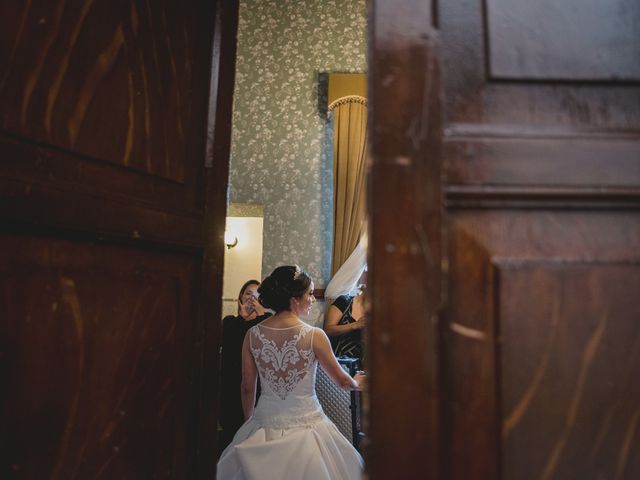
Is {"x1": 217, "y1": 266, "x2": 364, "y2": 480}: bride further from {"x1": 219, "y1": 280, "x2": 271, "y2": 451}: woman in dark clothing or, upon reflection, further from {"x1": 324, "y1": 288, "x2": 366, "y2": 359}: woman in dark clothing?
{"x1": 324, "y1": 288, "x2": 366, "y2": 359}: woman in dark clothing

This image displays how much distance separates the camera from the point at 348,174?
5.12 meters

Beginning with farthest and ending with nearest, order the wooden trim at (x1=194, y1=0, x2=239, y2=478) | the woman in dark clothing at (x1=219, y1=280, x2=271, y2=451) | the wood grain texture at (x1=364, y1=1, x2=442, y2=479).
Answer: the woman in dark clothing at (x1=219, y1=280, x2=271, y2=451) < the wooden trim at (x1=194, y1=0, x2=239, y2=478) < the wood grain texture at (x1=364, y1=1, x2=442, y2=479)

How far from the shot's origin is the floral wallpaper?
204 inches

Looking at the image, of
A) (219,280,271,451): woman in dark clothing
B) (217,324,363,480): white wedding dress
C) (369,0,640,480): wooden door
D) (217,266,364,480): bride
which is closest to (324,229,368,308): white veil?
(219,280,271,451): woman in dark clothing

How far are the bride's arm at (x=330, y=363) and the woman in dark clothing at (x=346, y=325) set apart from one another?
4.94 ft

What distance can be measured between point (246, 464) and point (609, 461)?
2.15 metres

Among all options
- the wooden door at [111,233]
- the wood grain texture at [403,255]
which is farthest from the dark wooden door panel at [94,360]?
the wood grain texture at [403,255]

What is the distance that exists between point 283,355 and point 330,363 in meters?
0.27

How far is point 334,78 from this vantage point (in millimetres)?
5168

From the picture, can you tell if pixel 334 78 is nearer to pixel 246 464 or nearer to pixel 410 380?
pixel 246 464

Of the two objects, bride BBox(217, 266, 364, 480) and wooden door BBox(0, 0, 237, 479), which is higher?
wooden door BBox(0, 0, 237, 479)

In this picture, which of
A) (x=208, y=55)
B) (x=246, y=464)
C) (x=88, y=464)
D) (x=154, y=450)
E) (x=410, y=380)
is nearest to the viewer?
(x=410, y=380)

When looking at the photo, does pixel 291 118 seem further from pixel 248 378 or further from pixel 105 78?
pixel 105 78

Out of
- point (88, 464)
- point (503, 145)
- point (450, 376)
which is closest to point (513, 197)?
point (503, 145)
